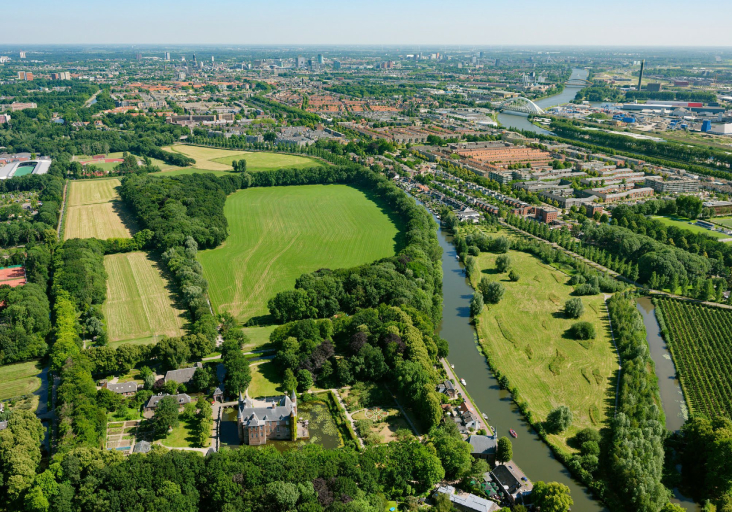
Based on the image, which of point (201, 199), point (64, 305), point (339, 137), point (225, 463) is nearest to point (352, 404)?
point (225, 463)

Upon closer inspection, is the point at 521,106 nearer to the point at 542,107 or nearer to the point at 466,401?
the point at 542,107

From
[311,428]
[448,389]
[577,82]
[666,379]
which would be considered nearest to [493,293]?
[666,379]

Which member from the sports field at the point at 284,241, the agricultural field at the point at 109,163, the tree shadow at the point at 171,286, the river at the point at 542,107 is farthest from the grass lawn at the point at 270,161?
the river at the point at 542,107

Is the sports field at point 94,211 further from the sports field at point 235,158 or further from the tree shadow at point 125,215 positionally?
the sports field at point 235,158

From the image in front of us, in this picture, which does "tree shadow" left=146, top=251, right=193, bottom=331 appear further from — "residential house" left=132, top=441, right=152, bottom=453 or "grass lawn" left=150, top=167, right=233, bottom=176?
"grass lawn" left=150, top=167, right=233, bottom=176

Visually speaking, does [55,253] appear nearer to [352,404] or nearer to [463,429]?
[352,404]

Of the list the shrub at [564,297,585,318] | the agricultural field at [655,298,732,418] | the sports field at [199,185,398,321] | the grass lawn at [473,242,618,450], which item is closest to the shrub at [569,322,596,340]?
the grass lawn at [473,242,618,450]
